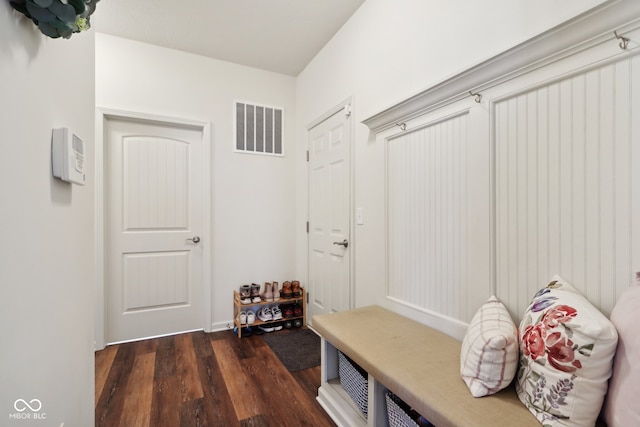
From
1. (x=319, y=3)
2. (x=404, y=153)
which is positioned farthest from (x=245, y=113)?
(x=404, y=153)

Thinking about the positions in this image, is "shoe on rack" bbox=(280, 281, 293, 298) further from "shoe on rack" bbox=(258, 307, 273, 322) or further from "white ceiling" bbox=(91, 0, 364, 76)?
"white ceiling" bbox=(91, 0, 364, 76)

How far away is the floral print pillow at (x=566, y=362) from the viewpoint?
76cm

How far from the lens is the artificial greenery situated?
2.01ft

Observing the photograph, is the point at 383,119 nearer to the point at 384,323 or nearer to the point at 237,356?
the point at 384,323

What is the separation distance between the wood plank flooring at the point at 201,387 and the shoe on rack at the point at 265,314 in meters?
0.28

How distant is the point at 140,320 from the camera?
2623 mm

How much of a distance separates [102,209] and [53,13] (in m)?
2.25

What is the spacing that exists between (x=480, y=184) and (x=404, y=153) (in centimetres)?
Result: 54

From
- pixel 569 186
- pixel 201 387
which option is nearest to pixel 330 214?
pixel 201 387

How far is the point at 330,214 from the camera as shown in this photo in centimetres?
258

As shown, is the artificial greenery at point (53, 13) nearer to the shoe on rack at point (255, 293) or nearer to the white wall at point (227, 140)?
the white wall at point (227, 140)

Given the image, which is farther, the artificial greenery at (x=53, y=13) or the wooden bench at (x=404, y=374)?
the wooden bench at (x=404, y=374)

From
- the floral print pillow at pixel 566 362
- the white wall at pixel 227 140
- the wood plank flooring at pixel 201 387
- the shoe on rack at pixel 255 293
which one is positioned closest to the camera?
the floral print pillow at pixel 566 362

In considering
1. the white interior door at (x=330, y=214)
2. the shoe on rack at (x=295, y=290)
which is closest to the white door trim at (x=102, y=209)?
the shoe on rack at (x=295, y=290)
